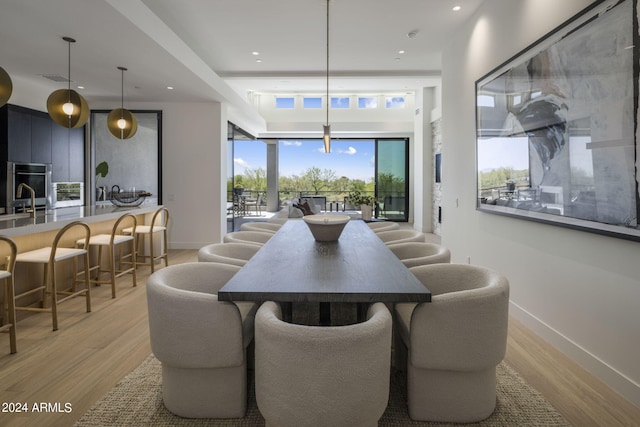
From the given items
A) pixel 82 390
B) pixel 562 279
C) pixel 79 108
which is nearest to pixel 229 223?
pixel 79 108

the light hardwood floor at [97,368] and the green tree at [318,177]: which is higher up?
the green tree at [318,177]

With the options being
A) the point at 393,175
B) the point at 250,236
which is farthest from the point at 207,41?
the point at 393,175

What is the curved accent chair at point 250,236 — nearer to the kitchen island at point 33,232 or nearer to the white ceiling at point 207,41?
the kitchen island at point 33,232

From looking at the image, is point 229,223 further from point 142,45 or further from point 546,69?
point 546,69

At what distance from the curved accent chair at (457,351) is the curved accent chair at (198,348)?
821 millimetres

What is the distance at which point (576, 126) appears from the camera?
2.43 metres

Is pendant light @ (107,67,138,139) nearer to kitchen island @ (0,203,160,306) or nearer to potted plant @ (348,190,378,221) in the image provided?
kitchen island @ (0,203,160,306)

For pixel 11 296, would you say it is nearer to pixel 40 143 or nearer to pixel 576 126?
pixel 576 126

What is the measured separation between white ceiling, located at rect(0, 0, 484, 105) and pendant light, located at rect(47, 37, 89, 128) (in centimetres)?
50

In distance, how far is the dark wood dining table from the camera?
158 centimetres

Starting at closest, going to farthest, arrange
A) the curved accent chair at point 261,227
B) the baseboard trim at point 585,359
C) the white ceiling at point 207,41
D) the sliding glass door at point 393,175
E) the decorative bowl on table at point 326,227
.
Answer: the baseboard trim at point 585,359 → the decorative bowl on table at point 326,227 → the white ceiling at point 207,41 → the curved accent chair at point 261,227 → the sliding glass door at point 393,175

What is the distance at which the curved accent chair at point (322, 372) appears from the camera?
1.37 m

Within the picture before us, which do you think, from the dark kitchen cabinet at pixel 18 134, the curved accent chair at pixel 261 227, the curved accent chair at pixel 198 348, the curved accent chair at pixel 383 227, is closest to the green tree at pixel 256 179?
the dark kitchen cabinet at pixel 18 134

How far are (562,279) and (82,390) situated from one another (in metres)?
3.17
